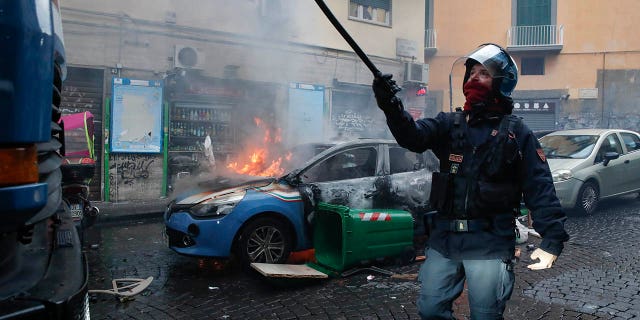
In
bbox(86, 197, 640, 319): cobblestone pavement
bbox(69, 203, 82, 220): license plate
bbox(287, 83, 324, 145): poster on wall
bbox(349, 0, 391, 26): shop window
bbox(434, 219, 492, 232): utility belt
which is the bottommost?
bbox(86, 197, 640, 319): cobblestone pavement

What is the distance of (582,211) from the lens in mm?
8695

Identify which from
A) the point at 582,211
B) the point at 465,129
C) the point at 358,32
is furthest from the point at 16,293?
the point at 358,32

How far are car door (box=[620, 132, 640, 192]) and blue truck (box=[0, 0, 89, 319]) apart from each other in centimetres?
1037

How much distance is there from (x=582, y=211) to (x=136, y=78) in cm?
977

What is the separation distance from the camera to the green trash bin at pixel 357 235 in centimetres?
507

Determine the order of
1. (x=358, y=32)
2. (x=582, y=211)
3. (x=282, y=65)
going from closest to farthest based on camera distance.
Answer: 1. (x=582, y=211)
2. (x=282, y=65)
3. (x=358, y=32)

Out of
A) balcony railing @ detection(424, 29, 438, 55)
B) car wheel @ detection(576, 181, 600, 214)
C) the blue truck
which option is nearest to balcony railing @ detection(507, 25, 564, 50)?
balcony railing @ detection(424, 29, 438, 55)

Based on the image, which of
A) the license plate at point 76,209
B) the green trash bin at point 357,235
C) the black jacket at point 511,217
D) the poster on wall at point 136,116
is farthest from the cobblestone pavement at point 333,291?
the poster on wall at point 136,116

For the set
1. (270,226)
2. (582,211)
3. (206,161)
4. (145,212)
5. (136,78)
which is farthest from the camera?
(206,161)

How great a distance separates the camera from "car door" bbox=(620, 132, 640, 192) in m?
9.47

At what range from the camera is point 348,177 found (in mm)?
5898

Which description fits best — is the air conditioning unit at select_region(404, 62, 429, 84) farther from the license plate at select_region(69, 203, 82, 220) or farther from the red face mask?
the red face mask

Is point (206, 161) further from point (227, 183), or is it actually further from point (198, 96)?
point (227, 183)

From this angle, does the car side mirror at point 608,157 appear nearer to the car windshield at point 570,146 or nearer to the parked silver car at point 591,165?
the parked silver car at point 591,165
